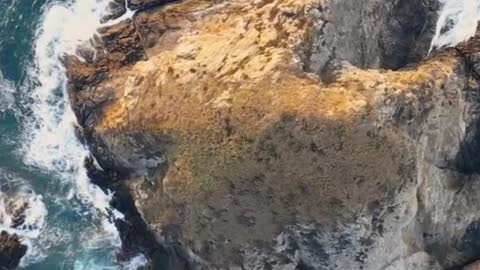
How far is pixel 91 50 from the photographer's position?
38.2 m

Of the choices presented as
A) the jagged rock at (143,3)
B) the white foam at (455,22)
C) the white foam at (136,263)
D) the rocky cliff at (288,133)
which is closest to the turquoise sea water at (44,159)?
the white foam at (136,263)

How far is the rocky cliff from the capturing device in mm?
30656

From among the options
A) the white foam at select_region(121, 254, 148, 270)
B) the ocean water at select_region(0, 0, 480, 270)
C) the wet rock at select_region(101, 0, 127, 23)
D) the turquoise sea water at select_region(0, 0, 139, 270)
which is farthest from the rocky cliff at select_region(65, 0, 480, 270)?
the turquoise sea water at select_region(0, 0, 139, 270)

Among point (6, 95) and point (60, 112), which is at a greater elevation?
point (6, 95)

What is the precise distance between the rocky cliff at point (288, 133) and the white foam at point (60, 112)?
3.34ft

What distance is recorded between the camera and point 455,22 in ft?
123

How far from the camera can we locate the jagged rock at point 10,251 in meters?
37.4

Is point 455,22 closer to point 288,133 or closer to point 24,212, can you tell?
point 288,133

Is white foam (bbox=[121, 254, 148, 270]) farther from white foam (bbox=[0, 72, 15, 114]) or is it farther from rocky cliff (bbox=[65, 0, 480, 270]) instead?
white foam (bbox=[0, 72, 15, 114])

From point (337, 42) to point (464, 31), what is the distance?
25.9 ft

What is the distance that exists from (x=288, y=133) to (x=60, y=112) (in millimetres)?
13573

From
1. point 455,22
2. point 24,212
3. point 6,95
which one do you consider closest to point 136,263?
point 24,212

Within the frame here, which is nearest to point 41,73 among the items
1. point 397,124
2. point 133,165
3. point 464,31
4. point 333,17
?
point 133,165

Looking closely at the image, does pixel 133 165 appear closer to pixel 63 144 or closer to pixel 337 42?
pixel 63 144
